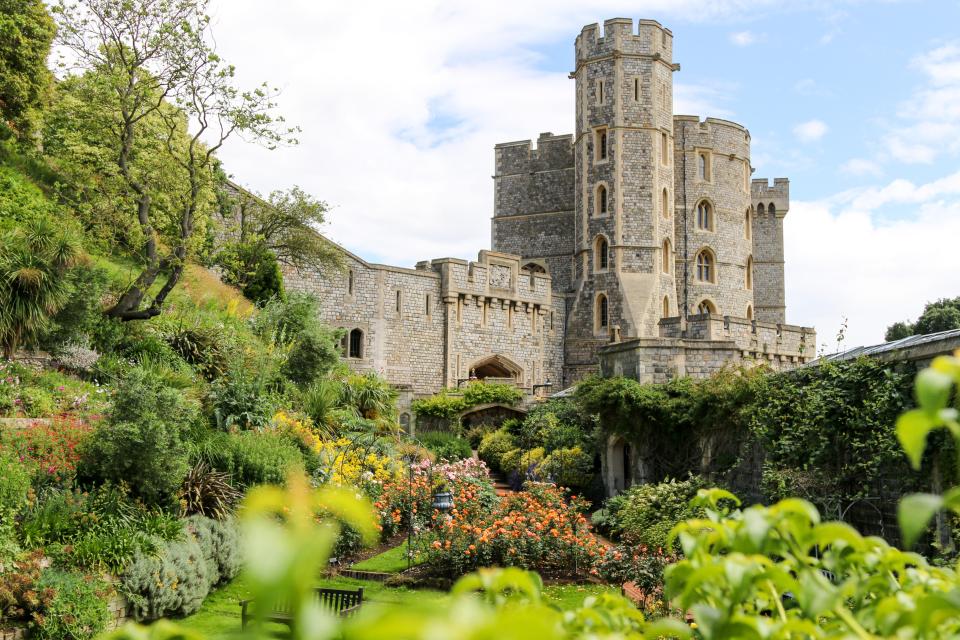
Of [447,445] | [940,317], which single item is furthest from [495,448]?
[940,317]

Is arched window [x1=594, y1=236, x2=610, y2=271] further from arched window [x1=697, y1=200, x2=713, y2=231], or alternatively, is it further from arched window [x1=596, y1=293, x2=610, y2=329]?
arched window [x1=697, y1=200, x2=713, y2=231]

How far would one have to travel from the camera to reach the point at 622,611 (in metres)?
1.91

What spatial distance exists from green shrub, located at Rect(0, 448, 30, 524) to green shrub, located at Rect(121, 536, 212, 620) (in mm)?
1259

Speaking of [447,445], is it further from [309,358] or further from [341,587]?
[341,587]

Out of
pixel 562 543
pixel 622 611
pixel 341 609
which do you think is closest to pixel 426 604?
pixel 622 611

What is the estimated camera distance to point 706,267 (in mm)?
38969

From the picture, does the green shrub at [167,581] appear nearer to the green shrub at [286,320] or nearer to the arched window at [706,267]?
the green shrub at [286,320]

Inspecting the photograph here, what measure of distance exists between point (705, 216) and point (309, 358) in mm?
25454

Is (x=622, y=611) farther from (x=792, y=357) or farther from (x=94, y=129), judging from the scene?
(x=792, y=357)

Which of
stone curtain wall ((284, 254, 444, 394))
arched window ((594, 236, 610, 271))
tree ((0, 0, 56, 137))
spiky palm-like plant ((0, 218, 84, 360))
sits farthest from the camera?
arched window ((594, 236, 610, 271))

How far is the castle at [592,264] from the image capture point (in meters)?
30.3

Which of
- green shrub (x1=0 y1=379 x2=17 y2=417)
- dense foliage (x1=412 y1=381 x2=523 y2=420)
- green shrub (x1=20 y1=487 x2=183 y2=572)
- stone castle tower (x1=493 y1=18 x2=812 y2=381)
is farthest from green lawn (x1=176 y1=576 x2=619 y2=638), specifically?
stone castle tower (x1=493 y1=18 x2=812 y2=381)

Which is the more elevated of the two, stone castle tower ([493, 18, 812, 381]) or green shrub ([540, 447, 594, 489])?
stone castle tower ([493, 18, 812, 381])

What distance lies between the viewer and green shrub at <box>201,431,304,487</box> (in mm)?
12047
